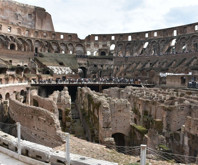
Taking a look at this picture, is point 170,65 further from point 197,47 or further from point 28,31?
point 28,31

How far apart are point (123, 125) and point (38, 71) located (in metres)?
36.1

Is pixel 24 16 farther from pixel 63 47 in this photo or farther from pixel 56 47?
pixel 63 47

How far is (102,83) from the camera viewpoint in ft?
134

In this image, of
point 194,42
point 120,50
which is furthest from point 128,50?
point 194,42

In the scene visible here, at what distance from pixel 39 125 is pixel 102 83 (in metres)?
30.4

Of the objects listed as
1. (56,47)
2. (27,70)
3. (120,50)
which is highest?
(56,47)

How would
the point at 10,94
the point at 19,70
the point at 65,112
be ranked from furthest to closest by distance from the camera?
the point at 19,70
the point at 10,94
the point at 65,112

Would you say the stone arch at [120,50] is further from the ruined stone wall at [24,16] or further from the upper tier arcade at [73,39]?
the ruined stone wall at [24,16]

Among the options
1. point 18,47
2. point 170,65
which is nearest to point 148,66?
point 170,65

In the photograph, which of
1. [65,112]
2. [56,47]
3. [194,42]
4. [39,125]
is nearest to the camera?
[39,125]

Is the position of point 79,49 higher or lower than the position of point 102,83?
higher

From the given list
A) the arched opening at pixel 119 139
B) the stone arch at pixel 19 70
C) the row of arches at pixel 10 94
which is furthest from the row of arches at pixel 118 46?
the arched opening at pixel 119 139

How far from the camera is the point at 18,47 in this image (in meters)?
55.8

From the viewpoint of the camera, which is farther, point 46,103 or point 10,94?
point 10,94
